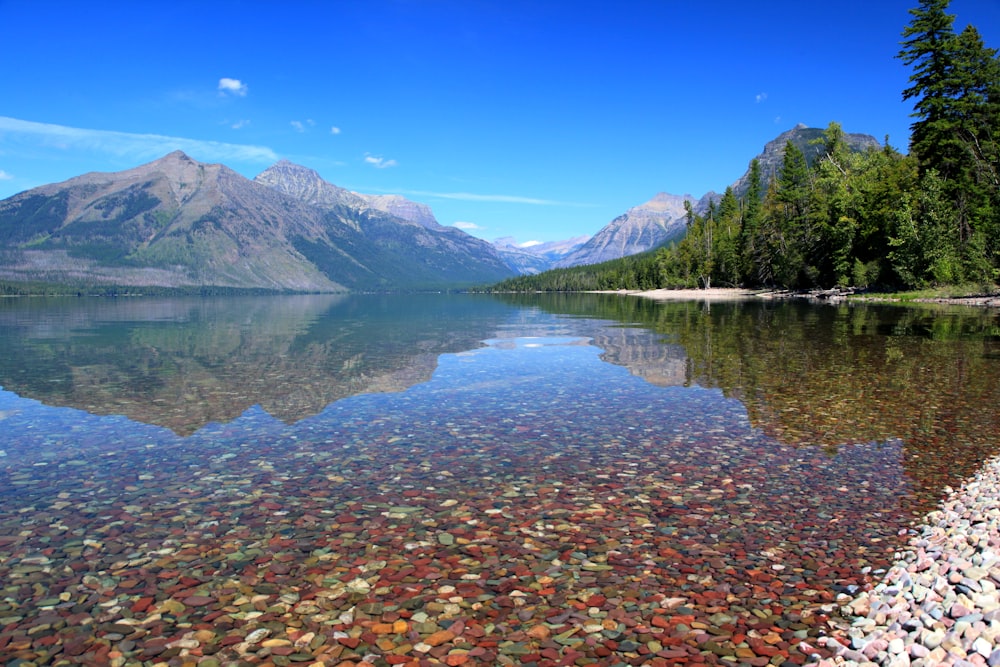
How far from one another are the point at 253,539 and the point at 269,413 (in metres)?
11.4

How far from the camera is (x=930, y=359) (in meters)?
31.2

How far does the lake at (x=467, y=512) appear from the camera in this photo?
811 centimetres

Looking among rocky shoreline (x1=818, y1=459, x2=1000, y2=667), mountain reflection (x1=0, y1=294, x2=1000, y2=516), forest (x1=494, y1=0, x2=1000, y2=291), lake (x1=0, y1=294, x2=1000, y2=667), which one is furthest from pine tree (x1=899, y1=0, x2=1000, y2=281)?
rocky shoreline (x1=818, y1=459, x2=1000, y2=667)

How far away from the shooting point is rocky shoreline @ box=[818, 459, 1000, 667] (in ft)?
22.2

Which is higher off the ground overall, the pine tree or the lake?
the pine tree

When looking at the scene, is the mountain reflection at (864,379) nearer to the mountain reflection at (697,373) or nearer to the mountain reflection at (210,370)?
the mountain reflection at (697,373)

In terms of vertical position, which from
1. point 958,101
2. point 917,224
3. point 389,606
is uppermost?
point 958,101

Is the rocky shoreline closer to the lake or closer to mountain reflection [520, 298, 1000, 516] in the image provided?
the lake

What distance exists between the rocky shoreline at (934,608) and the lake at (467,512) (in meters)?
0.41

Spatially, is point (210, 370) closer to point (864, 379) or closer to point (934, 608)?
point (864, 379)

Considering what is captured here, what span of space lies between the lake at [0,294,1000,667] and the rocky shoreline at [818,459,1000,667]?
1.34ft

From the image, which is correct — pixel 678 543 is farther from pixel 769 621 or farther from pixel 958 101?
pixel 958 101

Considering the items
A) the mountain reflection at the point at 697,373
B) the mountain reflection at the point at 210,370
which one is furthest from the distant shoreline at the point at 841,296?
the mountain reflection at the point at 210,370

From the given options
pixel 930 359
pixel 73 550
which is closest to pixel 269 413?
pixel 73 550
